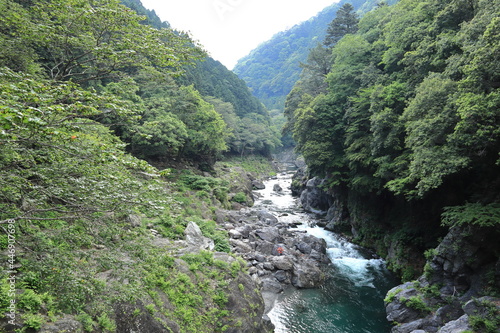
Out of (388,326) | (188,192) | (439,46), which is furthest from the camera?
(188,192)

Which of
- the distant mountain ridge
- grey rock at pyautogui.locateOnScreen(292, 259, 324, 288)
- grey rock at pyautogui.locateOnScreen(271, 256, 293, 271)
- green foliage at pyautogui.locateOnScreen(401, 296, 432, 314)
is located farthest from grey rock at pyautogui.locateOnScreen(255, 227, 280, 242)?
the distant mountain ridge

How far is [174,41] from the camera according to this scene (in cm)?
825

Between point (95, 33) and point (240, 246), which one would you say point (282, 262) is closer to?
point (240, 246)

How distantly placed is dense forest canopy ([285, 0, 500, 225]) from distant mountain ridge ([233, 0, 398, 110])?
106816mm

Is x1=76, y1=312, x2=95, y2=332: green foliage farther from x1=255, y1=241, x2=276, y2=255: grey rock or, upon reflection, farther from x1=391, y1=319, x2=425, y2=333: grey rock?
x1=255, y1=241, x2=276, y2=255: grey rock

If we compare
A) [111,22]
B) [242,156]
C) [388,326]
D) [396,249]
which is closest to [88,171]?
[111,22]

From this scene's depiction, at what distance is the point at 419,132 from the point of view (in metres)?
10.9

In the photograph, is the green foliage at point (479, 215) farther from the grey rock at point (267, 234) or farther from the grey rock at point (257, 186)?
the grey rock at point (257, 186)

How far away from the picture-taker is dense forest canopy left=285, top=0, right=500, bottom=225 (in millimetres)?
9148

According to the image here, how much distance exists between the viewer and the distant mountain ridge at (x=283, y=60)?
464 ft

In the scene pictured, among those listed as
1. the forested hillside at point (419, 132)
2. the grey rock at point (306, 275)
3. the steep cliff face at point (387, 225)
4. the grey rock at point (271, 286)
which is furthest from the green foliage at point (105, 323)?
the steep cliff face at point (387, 225)

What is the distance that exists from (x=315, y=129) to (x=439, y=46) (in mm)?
12909

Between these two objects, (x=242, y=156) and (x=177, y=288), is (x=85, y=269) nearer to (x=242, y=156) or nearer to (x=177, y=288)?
(x=177, y=288)

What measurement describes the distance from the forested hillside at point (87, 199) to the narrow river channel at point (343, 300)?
293 centimetres
